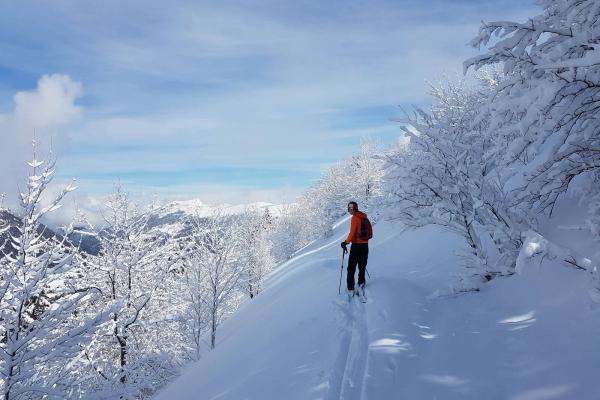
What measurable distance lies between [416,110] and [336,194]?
39481mm

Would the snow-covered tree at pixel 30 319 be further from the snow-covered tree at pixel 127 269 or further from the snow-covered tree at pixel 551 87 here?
the snow-covered tree at pixel 127 269

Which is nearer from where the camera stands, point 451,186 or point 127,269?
point 451,186

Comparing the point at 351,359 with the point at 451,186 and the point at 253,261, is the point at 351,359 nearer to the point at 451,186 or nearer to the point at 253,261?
→ the point at 451,186

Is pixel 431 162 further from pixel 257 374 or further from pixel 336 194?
pixel 336 194

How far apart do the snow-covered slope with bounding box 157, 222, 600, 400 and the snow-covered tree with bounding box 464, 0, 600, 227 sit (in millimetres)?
1287

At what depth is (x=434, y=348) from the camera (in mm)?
4781

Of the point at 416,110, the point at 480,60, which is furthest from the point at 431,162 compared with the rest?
the point at 480,60

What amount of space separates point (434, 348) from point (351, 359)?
1150mm

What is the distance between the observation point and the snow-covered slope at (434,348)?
365cm

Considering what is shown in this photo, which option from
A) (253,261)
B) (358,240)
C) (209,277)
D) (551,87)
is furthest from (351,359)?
(253,261)

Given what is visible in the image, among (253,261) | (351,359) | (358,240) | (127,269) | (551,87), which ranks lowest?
(253,261)

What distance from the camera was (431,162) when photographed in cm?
619

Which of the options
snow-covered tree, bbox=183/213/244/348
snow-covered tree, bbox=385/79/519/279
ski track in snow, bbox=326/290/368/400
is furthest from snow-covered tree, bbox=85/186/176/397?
snow-covered tree, bbox=385/79/519/279

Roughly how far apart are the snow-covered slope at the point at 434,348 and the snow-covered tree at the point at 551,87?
129 cm
